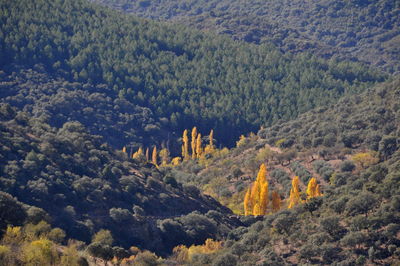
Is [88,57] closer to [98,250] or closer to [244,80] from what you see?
[244,80]

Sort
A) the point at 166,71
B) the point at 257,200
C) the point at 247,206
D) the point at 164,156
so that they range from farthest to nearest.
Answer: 1. the point at 166,71
2. the point at 164,156
3. the point at 247,206
4. the point at 257,200

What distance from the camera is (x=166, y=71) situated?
184 metres

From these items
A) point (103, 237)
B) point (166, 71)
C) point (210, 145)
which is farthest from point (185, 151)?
point (103, 237)

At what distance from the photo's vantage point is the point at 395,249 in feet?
212

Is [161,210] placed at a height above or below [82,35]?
below

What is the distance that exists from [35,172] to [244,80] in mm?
106513

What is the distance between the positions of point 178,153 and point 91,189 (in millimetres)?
68591

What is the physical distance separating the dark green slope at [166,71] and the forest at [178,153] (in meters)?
0.40

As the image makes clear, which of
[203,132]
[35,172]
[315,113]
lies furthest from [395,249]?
[203,132]

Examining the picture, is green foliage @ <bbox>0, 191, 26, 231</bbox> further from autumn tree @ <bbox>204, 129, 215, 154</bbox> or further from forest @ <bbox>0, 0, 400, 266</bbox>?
autumn tree @ <bbox>204, 129, 215, 154</bbox>

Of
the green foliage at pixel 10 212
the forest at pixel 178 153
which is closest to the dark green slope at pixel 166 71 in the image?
the forest at pixel 178 153

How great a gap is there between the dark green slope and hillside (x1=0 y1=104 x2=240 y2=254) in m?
52.5

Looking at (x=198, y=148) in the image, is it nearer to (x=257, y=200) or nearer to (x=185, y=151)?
(x=185, y=151)

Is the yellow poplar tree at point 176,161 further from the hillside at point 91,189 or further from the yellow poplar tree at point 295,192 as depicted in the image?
the yellow poplar tree at point 295,192
